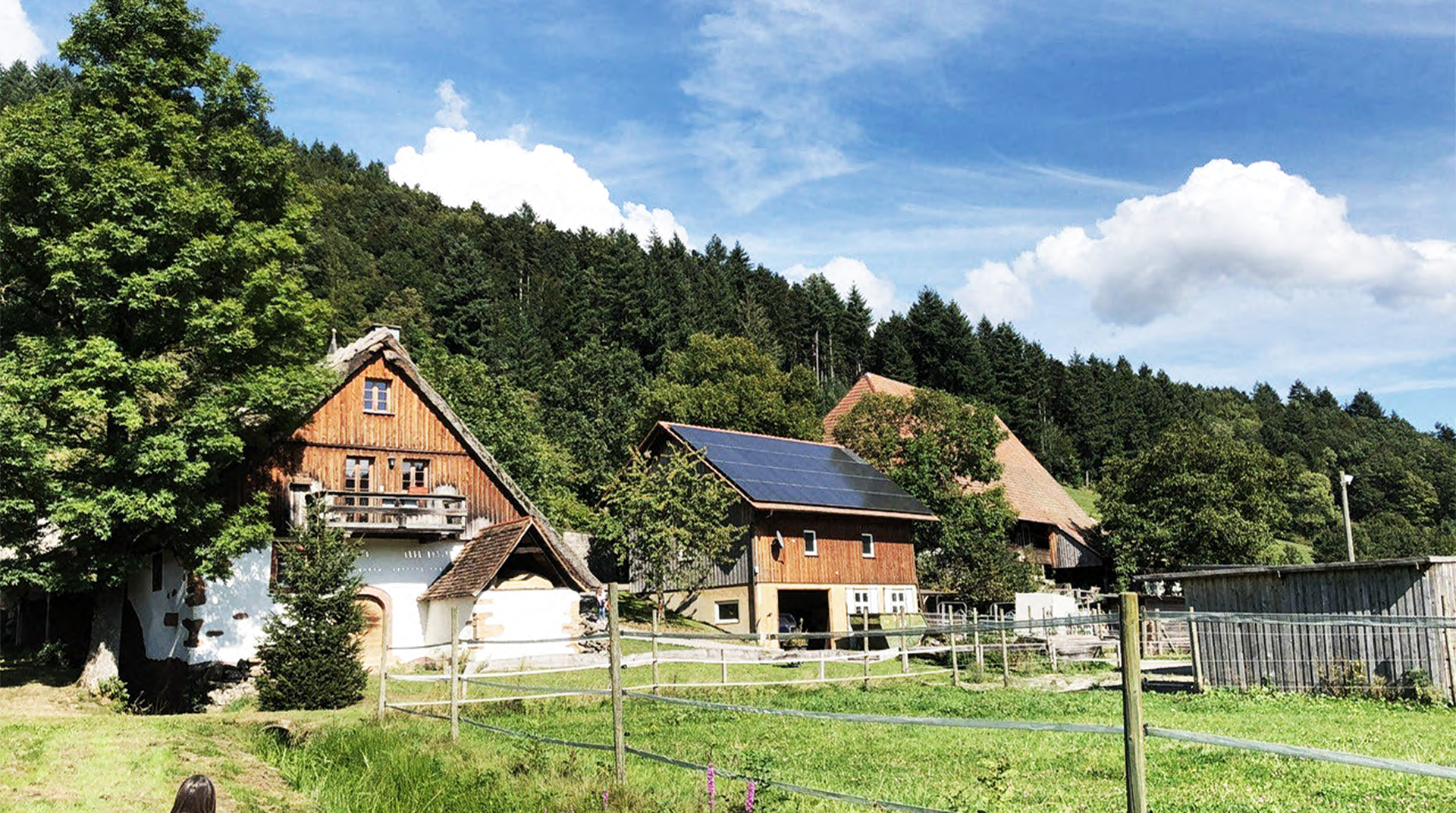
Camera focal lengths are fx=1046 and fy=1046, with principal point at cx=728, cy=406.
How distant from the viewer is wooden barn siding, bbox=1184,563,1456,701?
69.9 ft

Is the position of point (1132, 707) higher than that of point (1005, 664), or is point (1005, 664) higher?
point (1132, 707)

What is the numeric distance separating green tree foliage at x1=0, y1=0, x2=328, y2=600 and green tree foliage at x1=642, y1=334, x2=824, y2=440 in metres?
30.9

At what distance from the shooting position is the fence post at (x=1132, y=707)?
5539 millimetres

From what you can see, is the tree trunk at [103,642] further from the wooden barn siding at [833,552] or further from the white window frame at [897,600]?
the white window frame at [897,600]

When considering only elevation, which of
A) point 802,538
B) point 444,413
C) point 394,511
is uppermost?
point 444,413

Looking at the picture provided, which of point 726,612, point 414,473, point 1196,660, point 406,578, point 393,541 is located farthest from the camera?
point 726,612

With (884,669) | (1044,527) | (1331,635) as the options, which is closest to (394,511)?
(884,669)

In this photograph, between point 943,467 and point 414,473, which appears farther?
point 943,467

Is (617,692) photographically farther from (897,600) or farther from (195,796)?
(897,600)

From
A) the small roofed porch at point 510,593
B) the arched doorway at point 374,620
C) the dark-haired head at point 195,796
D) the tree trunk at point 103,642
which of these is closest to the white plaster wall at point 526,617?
the small roofed porch at point 510,593

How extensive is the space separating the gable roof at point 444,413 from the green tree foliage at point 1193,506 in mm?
33054

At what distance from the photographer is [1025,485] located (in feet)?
211

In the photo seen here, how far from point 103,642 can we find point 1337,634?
2854cm

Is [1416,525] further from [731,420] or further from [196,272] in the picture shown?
[196,272]
